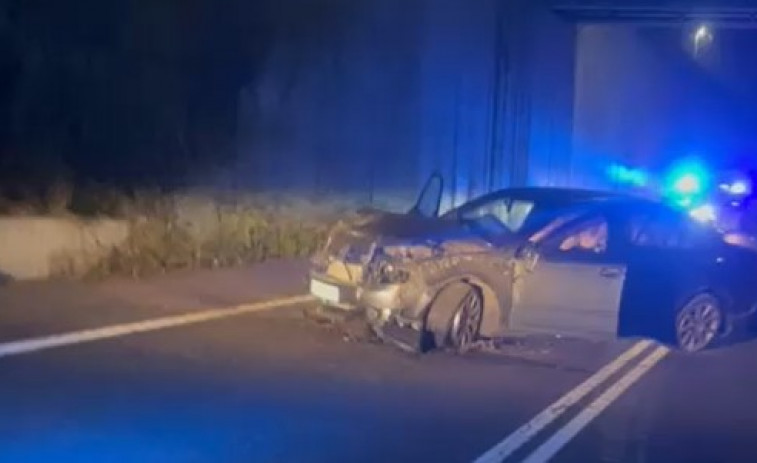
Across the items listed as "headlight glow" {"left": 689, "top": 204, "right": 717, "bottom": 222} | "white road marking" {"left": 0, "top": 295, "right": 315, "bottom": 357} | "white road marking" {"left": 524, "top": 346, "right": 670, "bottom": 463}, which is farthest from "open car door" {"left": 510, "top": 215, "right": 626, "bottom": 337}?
"headlight glow" {"left": 689, "top": 204, "right": 717, "bottom": 222}

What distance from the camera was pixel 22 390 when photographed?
966 centimetres

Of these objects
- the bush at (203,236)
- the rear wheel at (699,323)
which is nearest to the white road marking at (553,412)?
the rear wheel at (699,323)

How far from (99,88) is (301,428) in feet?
32.1

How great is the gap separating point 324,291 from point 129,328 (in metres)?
1.85

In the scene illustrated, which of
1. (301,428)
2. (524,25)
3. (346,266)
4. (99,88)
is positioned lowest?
(301,428)

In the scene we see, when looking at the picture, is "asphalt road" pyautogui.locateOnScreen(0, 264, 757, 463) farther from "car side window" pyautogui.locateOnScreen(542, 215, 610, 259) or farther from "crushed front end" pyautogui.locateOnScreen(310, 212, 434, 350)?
"car side window" pyautogui.locateOnScreen(542, 215, 610, 259)

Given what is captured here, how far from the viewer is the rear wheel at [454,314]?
11.8 metres

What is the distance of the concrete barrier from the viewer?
1512 centimetres

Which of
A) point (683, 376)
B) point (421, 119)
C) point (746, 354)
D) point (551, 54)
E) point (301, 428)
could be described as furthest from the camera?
point (551, 54)

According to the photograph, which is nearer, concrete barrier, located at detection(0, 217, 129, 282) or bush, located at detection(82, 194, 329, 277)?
concrete barrier, located at detection(0, 217, 129, 282)

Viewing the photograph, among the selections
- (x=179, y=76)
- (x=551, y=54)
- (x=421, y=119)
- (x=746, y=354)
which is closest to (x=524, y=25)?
(x=551, y=54)

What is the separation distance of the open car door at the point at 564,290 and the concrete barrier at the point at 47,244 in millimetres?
5894

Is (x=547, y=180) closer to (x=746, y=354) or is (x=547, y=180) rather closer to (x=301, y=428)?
(x=746, y=354)

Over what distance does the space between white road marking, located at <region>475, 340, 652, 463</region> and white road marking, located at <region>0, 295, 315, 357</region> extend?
3.81 m
